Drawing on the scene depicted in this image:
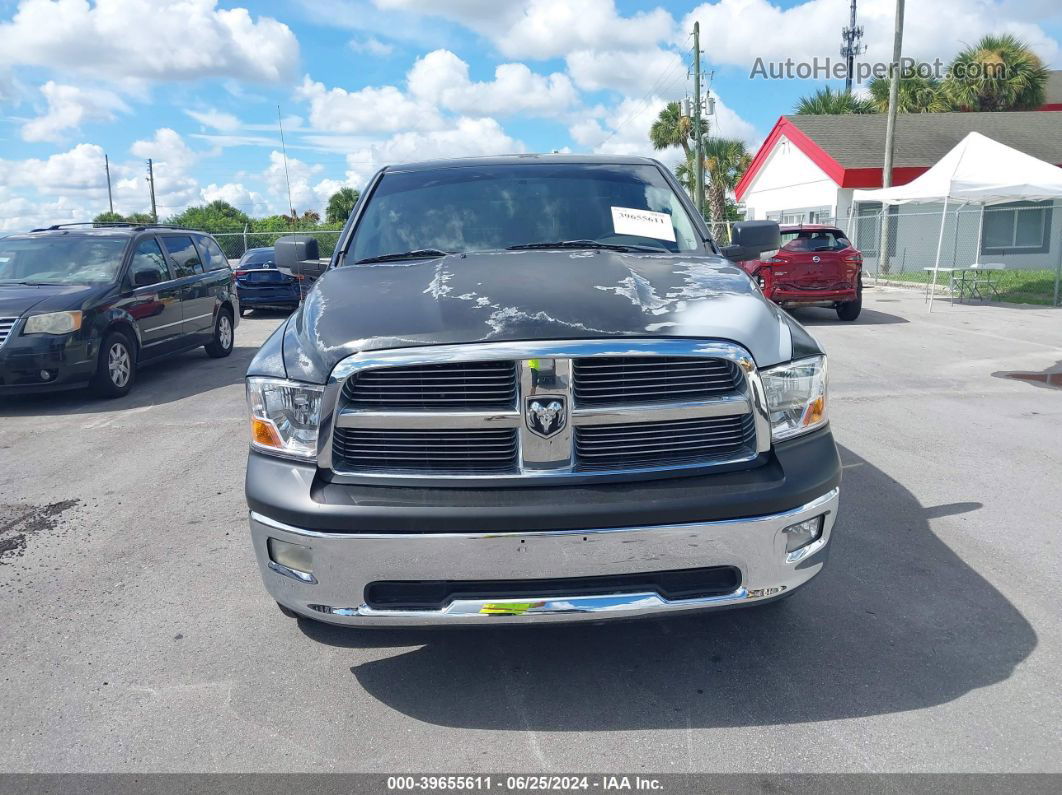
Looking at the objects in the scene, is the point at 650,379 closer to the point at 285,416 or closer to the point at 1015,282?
the point at 285,416

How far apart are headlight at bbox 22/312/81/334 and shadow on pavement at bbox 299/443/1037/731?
5967mm

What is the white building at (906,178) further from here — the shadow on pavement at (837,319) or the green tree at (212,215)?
the green tree at (212,215)

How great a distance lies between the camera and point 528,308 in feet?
9.11

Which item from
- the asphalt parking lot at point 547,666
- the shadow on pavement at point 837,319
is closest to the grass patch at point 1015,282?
the shadow on pavement at point 837,319

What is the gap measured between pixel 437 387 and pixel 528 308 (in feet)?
1.36

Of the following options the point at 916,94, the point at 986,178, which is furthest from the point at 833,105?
the point at 986,178

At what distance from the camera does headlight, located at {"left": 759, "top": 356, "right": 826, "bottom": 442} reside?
9.01 feet

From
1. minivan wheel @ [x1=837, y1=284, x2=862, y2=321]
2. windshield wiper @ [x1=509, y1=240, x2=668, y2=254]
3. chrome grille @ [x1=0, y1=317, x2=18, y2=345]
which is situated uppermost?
windshield wiper @ [x1=509, y1=240, x2=668, y2=254]

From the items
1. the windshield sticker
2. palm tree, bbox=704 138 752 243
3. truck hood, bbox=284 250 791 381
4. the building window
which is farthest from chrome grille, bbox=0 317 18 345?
palm tree, bbox=704 138 752 243

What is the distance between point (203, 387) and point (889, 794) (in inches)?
327

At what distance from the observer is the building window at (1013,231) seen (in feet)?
79.5

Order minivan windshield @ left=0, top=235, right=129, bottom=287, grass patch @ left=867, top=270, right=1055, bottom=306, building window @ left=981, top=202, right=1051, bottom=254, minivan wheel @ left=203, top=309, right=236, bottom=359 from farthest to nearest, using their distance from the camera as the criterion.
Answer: building window @ left=981, top=202, right=1051, bottom=254 → grass patch @ left=867, top=270, right=1055, bottom=306 → minivan wheel @ left=203, top=309, right=236, bottom=359 → minivan windshield @ left=0, top=235, right=129, bottom=287

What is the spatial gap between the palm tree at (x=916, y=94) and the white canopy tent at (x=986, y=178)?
20.6 metres

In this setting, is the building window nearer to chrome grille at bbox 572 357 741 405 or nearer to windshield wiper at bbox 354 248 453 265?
windshield wiper at bbox 354 248 453 265
